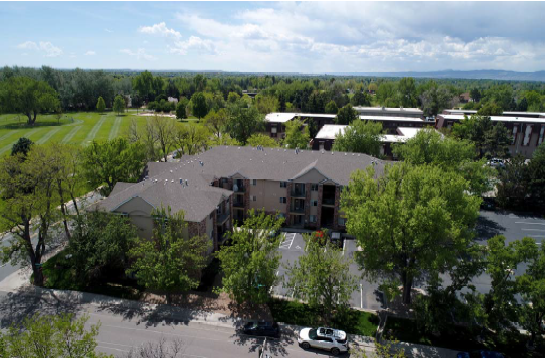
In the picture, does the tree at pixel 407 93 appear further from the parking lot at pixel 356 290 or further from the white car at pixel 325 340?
the white car at pixel 325 340

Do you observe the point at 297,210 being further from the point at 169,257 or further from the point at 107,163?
the point at 107,163

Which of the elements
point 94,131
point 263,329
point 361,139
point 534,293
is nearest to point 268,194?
point 263,329

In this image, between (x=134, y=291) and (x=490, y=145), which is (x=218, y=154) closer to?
(x=134, y=291)

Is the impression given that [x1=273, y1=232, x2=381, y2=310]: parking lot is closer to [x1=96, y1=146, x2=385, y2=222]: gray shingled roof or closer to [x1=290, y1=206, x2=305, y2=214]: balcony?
[x1=290, y1=206, x2=305, y2=214]: balcony

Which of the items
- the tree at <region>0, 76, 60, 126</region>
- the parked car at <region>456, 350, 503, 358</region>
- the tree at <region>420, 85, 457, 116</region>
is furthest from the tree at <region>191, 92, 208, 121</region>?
the parked car at <region>456, 350, 503, 358</region>

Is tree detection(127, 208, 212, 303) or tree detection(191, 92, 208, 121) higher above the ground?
tree detection(191, 92, 208, 121)

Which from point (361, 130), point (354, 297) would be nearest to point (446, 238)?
point (354, 297)

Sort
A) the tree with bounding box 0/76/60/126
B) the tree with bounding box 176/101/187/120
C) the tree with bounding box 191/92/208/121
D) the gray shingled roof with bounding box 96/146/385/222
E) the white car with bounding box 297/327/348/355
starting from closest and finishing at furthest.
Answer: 1. the white car with bounding box 297/327/348/355
2. the gray shingled roof with bounding box 96/146/385/222
3. the tree with bounding box 0/76/60/126
4. the tree with bounding box 191/92/208/121
5. the tree with bounding box 176/101/187/120
